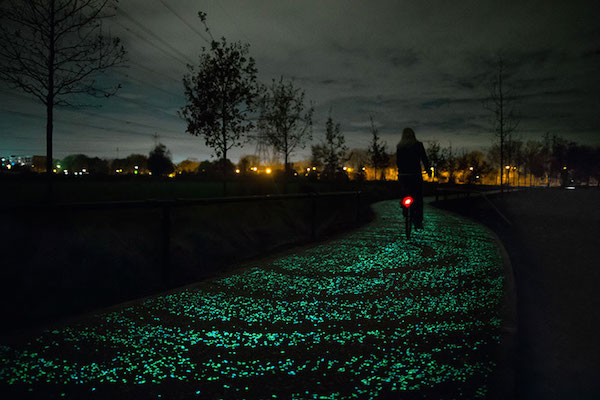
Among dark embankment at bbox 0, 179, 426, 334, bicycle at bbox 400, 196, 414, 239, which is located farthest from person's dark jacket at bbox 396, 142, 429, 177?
dark embankment at bbox 0, 179, 426, 334

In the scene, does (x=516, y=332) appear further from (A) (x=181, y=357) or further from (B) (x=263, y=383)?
(A) (x=181, y=357)

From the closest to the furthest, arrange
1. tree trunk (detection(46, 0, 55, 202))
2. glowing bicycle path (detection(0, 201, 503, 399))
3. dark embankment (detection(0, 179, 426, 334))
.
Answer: glowing bicycle path (detection(0, 201, 503, 399)), dark embankment (detection(0, 179, 426, 334)), tree trunk (detection(46, 0, 55, 202))

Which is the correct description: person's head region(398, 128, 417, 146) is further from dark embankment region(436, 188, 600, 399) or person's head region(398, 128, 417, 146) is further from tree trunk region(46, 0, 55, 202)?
tree trunk region(46, 0, 55, 202)

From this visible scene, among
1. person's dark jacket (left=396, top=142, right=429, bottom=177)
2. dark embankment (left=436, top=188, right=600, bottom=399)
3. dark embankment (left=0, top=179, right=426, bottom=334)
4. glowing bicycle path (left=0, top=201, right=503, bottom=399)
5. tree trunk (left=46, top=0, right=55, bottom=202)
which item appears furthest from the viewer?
tree trunk (left=46, top=0, right=55, bottom=202)

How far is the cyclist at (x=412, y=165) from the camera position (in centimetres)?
897

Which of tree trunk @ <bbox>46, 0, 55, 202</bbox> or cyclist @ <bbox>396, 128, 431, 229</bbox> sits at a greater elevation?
tree trunk @ <bbox>46, 0, 55, 202</bbox>

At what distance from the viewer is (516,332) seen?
10.3ft

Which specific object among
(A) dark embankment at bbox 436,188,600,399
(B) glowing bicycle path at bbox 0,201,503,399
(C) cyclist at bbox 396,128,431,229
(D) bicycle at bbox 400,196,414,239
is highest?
(C) cyclist at bbox 396,128,431,229

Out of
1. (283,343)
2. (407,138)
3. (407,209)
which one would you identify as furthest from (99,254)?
(407,138)

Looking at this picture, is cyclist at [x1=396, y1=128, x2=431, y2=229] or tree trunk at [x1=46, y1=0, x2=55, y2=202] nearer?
cyclist at [x1=396, y1=128, x2=431, y2=229]

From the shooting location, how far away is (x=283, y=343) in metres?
3.07

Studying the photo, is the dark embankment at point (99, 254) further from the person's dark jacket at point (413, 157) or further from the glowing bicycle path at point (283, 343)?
the person's dark jacket at point (413, 157)

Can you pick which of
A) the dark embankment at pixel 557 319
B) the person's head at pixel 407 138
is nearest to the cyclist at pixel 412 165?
the person's head at pixel 407 138

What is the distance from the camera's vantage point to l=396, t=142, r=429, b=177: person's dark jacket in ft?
29.4
